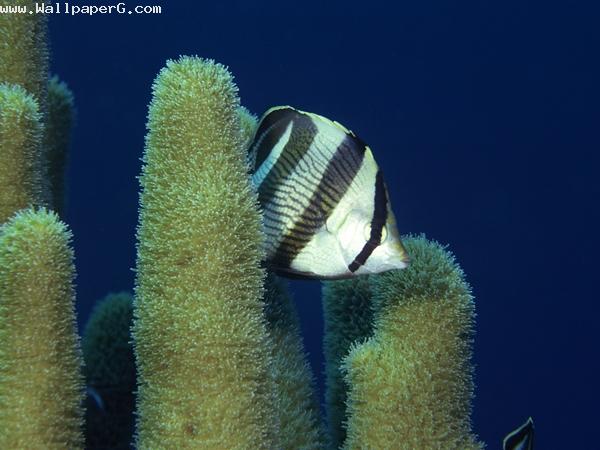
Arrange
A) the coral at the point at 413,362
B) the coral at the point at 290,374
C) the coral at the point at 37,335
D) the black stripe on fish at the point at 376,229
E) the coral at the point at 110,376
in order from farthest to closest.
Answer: the coral at the point at 110,376, the coral at the point at 290,374, the coral at the point at 413,362, the black stripe on fish at the point at 376,229, the coral at the point at 37,335

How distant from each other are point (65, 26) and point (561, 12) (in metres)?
23.9

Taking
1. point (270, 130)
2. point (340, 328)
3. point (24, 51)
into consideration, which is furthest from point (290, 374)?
point (24, 51)

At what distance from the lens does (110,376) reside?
97.9 inches

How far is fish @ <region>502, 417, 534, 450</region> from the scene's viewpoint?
99.0 inches

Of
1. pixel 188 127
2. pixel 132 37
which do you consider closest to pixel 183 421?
pixel 188 127

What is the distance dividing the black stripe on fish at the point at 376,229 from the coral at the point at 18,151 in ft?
3.12

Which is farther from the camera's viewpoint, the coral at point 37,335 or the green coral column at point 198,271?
the green coral column at point 198,271

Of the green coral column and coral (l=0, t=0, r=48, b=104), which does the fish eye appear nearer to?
the green coral column

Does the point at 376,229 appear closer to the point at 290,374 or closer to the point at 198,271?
the point at 198,271

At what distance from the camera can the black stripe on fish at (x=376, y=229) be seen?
1.63 m

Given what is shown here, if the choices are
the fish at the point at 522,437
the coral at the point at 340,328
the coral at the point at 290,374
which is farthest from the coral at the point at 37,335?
the fish at the point at 522,437

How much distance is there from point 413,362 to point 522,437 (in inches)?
38.8

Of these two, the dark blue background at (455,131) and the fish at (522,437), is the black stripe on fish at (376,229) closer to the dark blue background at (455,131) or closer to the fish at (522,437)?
the fish at (522,437)

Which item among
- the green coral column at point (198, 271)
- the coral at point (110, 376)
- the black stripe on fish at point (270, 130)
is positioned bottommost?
the coral at point (110, 376)
